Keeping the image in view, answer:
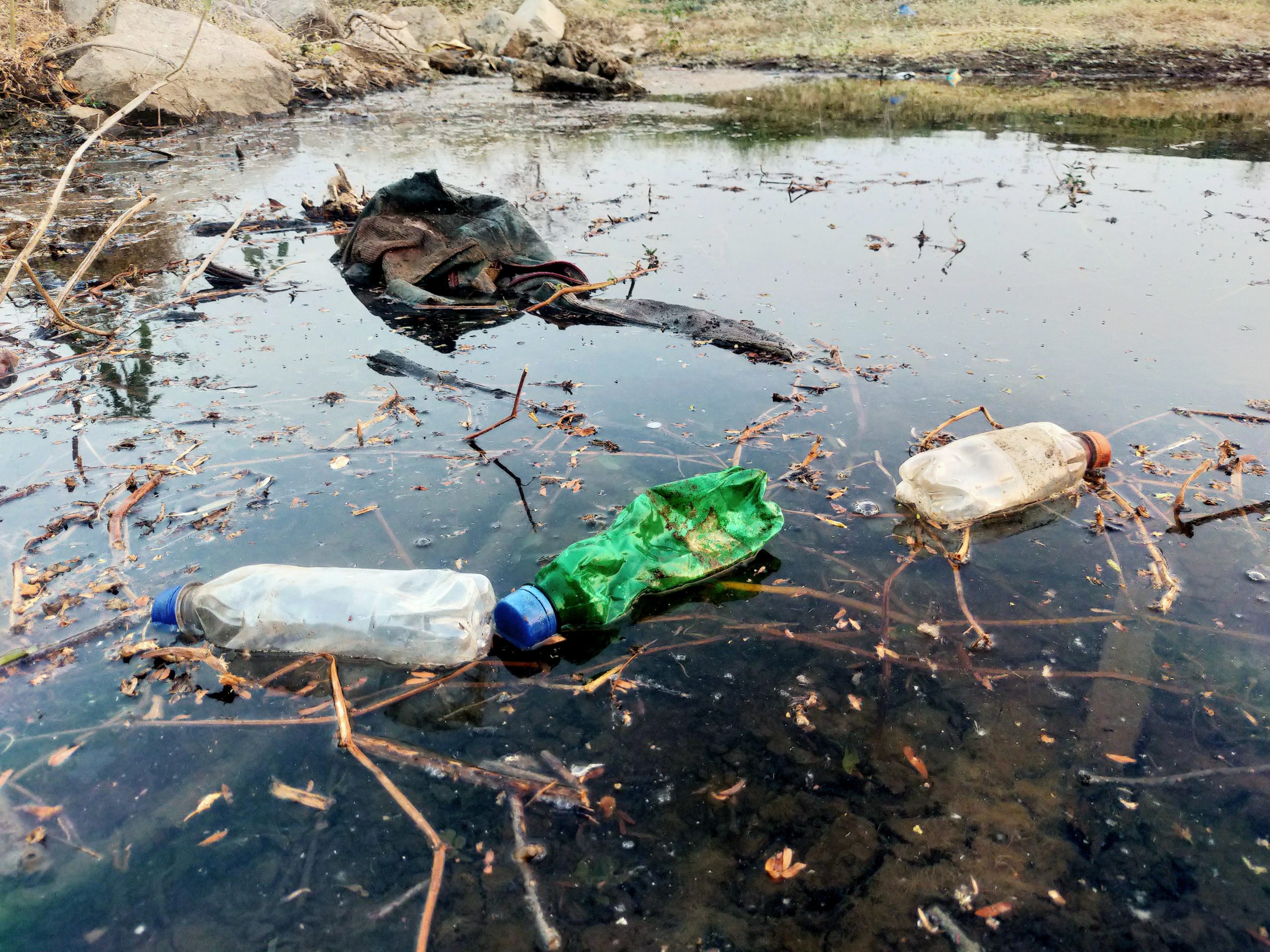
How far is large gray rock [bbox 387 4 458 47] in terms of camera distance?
64.6 feet

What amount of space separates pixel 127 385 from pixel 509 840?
3.14 m

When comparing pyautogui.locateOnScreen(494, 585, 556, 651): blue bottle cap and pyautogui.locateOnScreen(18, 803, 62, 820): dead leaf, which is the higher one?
pyautogui.locateOnScreen(494, 585, 556, 651): blue bottle cap

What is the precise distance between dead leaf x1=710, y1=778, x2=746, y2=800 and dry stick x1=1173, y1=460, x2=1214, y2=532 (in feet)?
6.10

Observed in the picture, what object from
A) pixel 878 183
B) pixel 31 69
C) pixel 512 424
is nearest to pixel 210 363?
pixel 512 424

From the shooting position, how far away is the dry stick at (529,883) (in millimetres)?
1336

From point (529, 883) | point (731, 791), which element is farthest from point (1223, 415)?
point (529, 883)

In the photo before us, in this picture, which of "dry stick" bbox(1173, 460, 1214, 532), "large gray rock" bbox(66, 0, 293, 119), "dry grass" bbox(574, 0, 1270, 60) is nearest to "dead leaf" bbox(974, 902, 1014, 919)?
"dry stick" bbox(1173, 460, 1214, 532)

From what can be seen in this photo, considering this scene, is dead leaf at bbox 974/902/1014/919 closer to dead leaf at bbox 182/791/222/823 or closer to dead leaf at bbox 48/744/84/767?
dead leaf at bbox 182/791/222/823

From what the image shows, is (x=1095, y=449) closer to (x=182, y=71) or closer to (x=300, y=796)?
(x=300, y=796)

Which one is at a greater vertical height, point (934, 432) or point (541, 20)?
point (541, 20)

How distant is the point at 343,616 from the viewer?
196 cm

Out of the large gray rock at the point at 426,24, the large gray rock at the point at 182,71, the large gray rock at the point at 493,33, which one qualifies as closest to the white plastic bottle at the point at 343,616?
the large gray rock at the point at 182,71

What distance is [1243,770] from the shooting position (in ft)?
5.39

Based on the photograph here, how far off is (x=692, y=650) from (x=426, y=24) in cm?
2304
